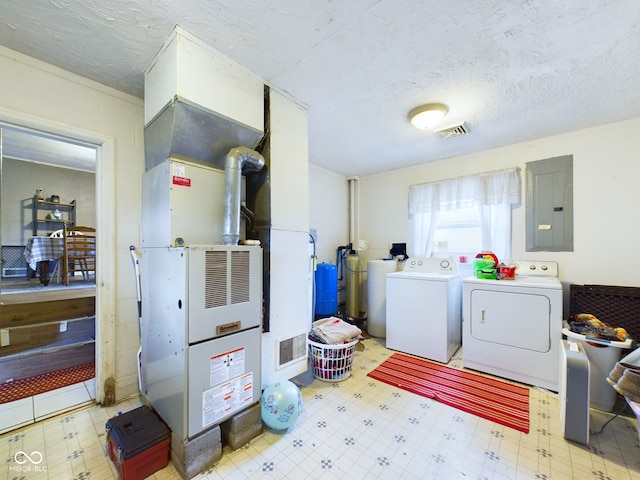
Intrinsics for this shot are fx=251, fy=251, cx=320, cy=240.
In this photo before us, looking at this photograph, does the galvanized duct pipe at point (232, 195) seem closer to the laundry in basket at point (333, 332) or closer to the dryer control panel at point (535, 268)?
the laundry in basket at point (333, 332)

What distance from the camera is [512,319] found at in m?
2.29

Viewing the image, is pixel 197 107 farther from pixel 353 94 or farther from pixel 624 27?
pixel 624 27

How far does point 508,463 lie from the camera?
140 centimetres

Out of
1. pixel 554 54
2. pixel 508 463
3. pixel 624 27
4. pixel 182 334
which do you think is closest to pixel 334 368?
pixel 508 463

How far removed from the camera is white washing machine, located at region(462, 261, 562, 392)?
84.2 inches

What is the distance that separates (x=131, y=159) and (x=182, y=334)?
1543mm

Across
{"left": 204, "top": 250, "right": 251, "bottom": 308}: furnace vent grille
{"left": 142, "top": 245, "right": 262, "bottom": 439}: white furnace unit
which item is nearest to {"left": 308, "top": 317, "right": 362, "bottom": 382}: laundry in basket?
{"left": 142, "top": 245, "right": 262, "bottom": 439}: white furnace unit

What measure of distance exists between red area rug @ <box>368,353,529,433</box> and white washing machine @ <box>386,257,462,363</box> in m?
0.19

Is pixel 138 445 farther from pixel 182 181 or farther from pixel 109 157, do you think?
pixel 109 157

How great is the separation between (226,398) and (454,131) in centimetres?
301

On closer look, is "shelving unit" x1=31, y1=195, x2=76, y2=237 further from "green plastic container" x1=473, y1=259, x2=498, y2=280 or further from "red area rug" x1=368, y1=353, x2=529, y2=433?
"green plastic container" x1=473, y1=259, x2=498, y2=280

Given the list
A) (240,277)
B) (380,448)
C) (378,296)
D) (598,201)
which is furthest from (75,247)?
(598,201)

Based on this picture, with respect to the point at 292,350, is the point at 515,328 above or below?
above

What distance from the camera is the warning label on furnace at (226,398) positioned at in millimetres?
1381
